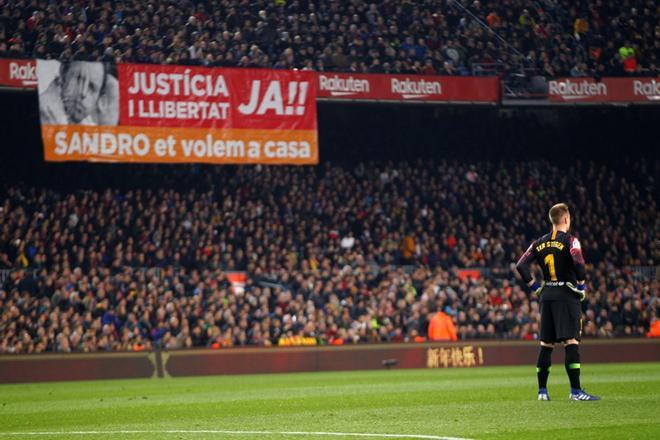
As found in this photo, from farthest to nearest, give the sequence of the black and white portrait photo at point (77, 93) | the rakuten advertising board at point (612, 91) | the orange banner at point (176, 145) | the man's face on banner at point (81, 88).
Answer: the rakuten advertising board at point (612, 91), the orange banner at point (176, 145), the man's face on banner at point (81, 88), the black and white portrait photo at point (77, 93)

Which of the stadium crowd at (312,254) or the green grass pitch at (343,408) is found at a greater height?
the stadium crowd at (312,254)

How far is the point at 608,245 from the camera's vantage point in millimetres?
35406

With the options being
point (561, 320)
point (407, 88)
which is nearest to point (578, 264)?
point (561, 320)

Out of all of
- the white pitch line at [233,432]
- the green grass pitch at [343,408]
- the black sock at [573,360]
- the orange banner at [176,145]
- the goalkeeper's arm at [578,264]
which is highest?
the orange banner at [176,145]

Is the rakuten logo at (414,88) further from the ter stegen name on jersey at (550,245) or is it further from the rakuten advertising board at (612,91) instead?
the ter stegen name on jersey at (550,245)

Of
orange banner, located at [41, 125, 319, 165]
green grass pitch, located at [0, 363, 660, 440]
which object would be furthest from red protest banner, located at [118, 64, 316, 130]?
green grass pitch, located at [0, 363, 660, 440]

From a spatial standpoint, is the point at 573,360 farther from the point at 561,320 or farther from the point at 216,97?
the point at 216,97

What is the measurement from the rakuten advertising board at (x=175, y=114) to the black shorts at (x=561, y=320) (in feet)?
63.2

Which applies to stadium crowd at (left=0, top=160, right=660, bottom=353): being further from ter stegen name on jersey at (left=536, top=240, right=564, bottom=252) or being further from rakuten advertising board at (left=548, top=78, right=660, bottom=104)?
ter stegen name on jersey at (left=536, top=240, right=564, bottom=252)

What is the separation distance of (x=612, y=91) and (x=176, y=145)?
46.6ft

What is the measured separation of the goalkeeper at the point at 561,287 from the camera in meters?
12.4

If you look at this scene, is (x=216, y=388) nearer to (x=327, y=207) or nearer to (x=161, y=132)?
(x=161, y=132)

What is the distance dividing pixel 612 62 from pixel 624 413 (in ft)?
89.5

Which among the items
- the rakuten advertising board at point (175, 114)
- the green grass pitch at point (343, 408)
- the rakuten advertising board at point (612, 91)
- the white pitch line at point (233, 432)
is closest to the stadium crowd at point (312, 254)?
the rakuten advertising board at point (175, 114)
